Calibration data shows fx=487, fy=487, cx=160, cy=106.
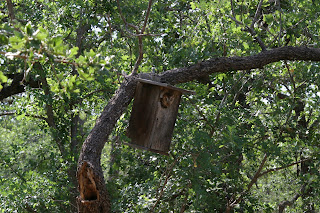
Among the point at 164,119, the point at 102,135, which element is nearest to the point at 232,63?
the point at 164,119

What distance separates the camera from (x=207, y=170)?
5750 millimetres

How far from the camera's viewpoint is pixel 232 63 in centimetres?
445

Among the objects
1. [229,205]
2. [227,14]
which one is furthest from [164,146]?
[229,205]

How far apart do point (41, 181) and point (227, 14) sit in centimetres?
306

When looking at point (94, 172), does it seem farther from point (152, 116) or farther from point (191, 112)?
point (191, 112)

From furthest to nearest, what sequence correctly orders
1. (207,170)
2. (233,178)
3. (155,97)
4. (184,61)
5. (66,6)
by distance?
1. (66,6)
2. (233,178)
3. (207,170)
4. (184,61)
5. (155,97)

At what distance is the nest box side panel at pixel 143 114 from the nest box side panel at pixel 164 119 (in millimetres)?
40

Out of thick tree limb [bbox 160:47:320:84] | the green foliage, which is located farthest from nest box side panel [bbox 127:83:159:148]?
the green foliage

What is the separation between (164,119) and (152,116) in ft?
0.36

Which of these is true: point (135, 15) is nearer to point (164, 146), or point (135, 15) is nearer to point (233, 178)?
point (233, 178)

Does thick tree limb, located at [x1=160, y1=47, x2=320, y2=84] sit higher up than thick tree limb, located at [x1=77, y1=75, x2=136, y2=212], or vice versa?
thick tree limb, located at [x1=160, y1=47, x2=320, y2=84]

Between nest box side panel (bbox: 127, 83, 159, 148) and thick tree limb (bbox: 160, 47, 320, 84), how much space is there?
0.81ft

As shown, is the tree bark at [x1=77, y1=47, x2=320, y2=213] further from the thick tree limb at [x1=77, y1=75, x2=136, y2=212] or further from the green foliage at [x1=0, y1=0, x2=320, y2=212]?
the green foliage at [x1=0, y1=0, x2=320, y2=212]

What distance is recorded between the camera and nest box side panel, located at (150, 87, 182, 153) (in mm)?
3877
